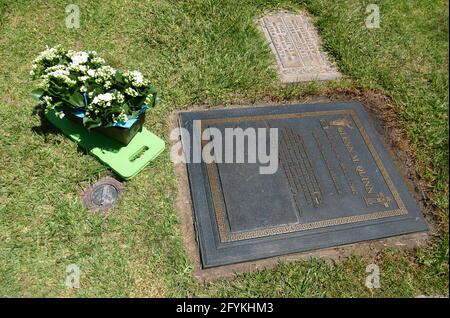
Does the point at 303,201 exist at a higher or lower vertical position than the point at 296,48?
lower

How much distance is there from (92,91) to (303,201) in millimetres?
1790

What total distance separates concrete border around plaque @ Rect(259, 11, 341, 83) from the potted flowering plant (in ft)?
5.57

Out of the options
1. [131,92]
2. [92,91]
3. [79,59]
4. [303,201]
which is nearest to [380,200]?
[303,201]

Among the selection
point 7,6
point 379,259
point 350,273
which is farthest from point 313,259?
point 7,6

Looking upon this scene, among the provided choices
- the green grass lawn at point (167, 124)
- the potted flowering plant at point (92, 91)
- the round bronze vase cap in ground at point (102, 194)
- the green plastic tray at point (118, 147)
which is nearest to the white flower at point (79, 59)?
the potted flowering plant at point (92, 91)

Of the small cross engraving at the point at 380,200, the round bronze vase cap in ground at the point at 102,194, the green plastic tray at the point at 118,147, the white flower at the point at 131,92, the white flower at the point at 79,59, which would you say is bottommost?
the small cross engraving at the point at 380,200

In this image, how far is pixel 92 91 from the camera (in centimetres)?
277

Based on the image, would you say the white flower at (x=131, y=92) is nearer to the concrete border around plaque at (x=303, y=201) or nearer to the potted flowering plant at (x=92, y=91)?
the potted flowering plant at (x=92, y=91)

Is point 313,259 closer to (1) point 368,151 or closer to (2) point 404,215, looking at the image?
(2) point 404,215

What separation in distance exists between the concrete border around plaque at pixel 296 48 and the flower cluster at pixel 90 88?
Answer: 170cm

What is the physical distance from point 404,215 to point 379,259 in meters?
0.45

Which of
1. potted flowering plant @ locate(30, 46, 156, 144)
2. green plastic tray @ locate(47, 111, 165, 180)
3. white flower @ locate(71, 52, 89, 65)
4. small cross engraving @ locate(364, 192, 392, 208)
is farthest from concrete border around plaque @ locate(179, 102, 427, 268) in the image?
white flower @ locate(71, 52, 89, 65)

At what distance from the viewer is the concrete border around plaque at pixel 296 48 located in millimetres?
3980

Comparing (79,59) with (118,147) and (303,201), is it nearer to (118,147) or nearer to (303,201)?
(118,147)
